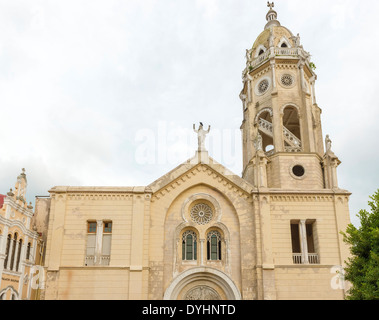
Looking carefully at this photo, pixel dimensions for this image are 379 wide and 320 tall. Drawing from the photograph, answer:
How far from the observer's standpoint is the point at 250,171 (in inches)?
1192

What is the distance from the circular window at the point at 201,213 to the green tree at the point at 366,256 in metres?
11.9

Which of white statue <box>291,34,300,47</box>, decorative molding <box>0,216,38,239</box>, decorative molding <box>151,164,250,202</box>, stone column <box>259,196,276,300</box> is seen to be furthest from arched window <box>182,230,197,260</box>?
white statue <box>291,34,300,47</box>

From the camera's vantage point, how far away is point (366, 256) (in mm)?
15484

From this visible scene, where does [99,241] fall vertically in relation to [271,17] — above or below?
below

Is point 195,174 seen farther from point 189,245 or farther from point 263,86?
point 263,86

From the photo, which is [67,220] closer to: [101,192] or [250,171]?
[101,192]

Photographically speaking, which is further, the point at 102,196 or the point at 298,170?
the point at 298,170

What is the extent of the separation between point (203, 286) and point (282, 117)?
575 inches

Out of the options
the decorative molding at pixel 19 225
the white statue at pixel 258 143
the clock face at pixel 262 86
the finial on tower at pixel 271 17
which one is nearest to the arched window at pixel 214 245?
the white statue at pixel 258 143

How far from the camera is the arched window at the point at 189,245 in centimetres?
2580

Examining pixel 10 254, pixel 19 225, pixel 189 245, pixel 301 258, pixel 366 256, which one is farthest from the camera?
pixel 189 245

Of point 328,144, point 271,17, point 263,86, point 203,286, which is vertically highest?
point 271,17

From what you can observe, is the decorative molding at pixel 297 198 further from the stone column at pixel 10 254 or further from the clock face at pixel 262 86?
the stone column at pixel 10 254

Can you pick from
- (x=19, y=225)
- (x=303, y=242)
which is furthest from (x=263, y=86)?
(x=19, y=225)
